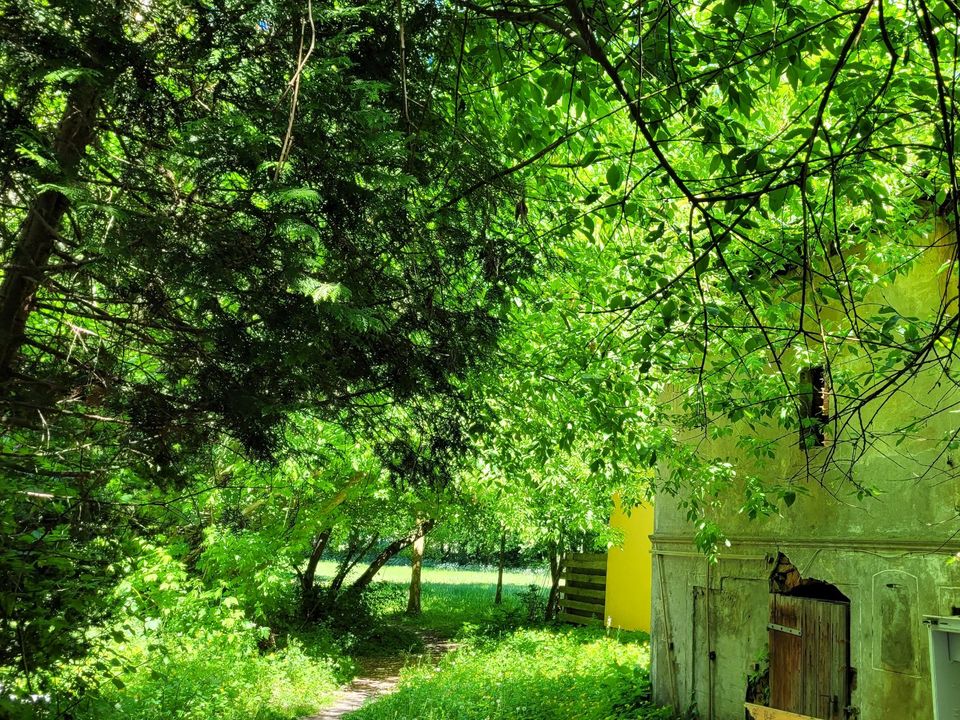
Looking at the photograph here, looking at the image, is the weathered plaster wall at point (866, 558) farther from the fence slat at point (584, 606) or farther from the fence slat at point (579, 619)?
the fence slat at point (584, 606)

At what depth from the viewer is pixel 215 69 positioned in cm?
424

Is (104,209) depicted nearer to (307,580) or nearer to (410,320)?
(410,320)

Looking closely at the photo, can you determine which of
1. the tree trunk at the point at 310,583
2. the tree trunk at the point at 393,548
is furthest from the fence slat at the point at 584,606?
the tree trunk at the point at 310,583

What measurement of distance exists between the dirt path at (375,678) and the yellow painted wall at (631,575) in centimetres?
463

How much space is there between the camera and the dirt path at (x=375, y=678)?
1378 centimetres

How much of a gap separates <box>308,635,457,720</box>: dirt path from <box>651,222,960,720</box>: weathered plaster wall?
227 inches

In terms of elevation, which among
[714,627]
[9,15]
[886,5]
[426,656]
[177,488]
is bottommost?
[426,656]

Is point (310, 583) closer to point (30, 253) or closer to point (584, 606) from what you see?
point (584, 606)

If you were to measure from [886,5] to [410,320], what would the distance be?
4440 mm

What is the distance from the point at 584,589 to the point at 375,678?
756cm

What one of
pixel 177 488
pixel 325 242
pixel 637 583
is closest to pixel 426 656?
pixel 637 583

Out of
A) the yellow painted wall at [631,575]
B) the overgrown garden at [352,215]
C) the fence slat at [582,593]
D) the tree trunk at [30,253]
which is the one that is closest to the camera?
the overgrown garden at [352,215]

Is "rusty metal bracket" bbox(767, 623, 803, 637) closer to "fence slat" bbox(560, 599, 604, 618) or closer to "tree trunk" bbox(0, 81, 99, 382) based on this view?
"tree trunk" bbox(0, 81, 99, 382)

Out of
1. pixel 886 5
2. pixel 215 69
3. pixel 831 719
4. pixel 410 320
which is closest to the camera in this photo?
pixel 215 69
